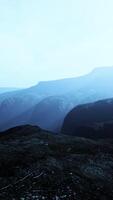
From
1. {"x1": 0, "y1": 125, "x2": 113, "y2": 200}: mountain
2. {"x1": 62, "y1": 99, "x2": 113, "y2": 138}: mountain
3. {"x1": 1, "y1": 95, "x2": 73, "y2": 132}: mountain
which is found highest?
{"x1": 0, "y1": 125, "x2": 113, "y2": 200}: mountain

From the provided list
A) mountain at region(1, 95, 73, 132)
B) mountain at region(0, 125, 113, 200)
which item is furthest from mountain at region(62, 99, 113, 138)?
mountain at region(0, 125, 113, 200)

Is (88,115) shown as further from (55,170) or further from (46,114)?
(55,170)

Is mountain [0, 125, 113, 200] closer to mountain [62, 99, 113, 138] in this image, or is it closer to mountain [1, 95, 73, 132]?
mountain [62, 99, 113, 138]

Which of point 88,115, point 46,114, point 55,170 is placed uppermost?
point 55,170

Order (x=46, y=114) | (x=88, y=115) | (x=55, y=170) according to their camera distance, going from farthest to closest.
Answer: (x=46, y=114) < (x=88, y=115) < (x=55, y=170)

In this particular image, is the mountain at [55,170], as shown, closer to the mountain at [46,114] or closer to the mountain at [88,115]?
the mountain at [88,115]

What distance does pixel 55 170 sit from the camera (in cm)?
1747

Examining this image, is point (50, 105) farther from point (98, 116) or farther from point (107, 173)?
point (107, 173)

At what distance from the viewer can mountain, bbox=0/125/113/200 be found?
14.7m

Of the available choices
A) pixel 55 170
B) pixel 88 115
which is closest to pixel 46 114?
pixel 88 115

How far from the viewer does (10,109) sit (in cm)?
16838

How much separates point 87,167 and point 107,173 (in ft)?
5.01

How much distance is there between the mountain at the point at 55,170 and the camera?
48.2ft

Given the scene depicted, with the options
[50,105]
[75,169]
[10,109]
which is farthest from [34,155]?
[10,109]
